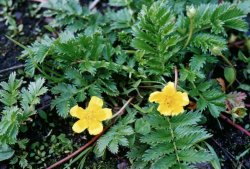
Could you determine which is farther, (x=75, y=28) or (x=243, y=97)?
(x=75, y=28)

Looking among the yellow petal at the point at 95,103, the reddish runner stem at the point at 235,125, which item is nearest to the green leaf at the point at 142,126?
the yellow petal at the point at 95,103

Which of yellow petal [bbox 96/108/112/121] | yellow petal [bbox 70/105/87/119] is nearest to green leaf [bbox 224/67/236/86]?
yellow petal [bbox 96/108/112/121]

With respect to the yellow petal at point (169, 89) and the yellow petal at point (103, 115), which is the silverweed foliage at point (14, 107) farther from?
the yellow petal at point (169, 89)

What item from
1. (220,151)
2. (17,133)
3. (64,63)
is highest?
(64,63)

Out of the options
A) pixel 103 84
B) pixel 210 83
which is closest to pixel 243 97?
pixel 210 83

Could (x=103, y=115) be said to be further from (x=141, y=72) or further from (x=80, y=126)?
(x=141, y=72)

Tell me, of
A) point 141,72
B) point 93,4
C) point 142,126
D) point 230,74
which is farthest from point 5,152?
point 230,74

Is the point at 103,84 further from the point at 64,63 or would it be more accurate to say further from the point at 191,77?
the point at 191,77
